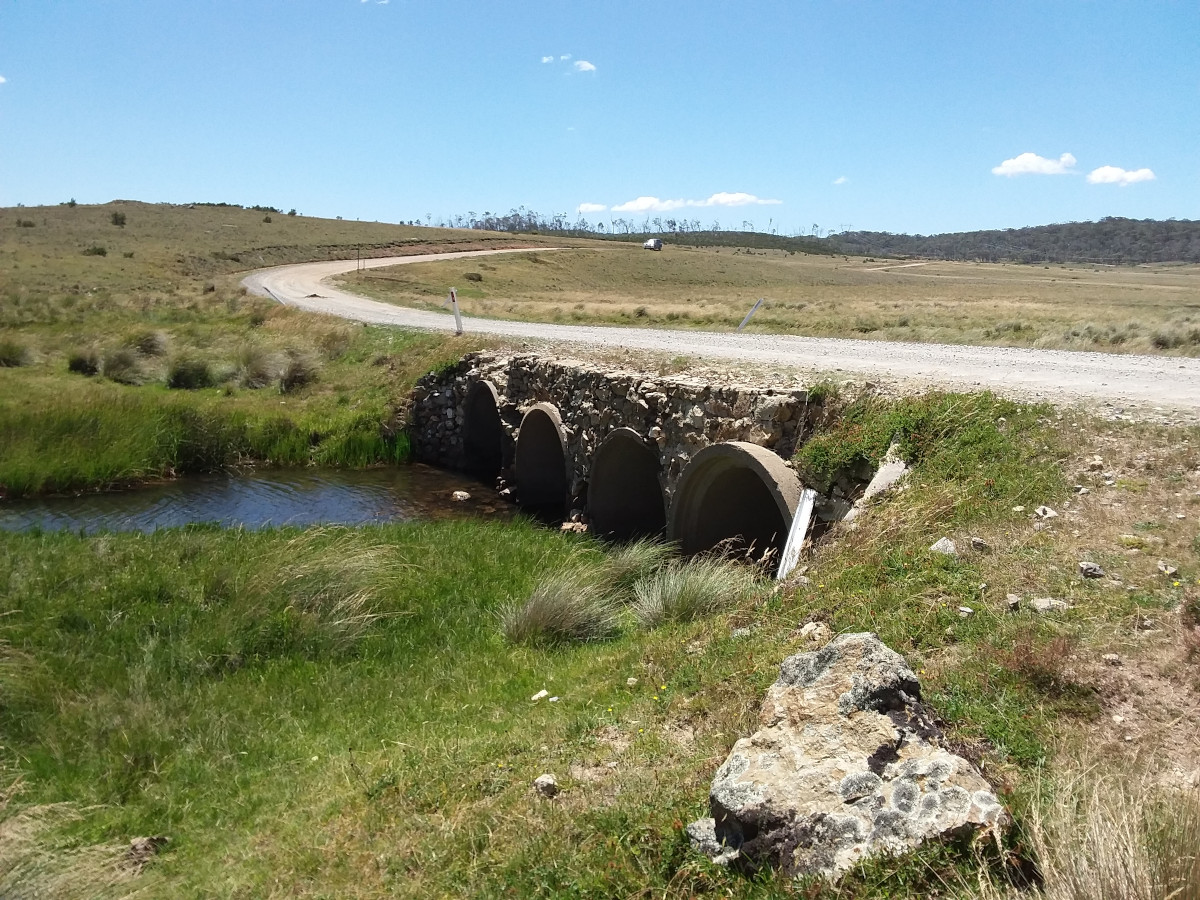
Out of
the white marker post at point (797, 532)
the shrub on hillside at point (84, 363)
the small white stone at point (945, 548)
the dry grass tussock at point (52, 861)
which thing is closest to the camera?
A: the dry grass tussock at point (52, 861)

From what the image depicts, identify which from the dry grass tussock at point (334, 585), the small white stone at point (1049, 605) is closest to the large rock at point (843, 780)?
the small white stone at point (1049, 605)

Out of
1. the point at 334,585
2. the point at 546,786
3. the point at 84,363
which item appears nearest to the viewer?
the point at 546,786

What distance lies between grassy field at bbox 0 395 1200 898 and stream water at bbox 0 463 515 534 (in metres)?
4.88

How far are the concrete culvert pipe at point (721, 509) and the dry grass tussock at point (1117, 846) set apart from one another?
22.2 feet

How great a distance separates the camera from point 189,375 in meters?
22.7

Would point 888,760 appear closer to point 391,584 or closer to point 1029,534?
point 1029,534

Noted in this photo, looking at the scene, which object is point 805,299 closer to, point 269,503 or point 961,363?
point 961,363

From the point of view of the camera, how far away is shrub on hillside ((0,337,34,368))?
22.0 metres

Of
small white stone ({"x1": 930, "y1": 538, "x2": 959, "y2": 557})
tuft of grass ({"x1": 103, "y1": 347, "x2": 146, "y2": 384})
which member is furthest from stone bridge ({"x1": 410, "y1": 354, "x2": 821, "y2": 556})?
tuft of grass ({"x1": 103, "y1": 347, "x2": 146, "y2": 384})

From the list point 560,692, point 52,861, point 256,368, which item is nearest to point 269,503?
point 256,368

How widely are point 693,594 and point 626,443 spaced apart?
6394 mm

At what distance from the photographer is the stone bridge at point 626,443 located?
10312 millimetres

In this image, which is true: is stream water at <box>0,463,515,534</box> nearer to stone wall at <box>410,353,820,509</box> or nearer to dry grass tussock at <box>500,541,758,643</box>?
stone wall at <box>410,353,820,509</box>

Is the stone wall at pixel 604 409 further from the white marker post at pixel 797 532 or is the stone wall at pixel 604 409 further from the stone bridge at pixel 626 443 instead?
the white marker post at pixel 797 532
